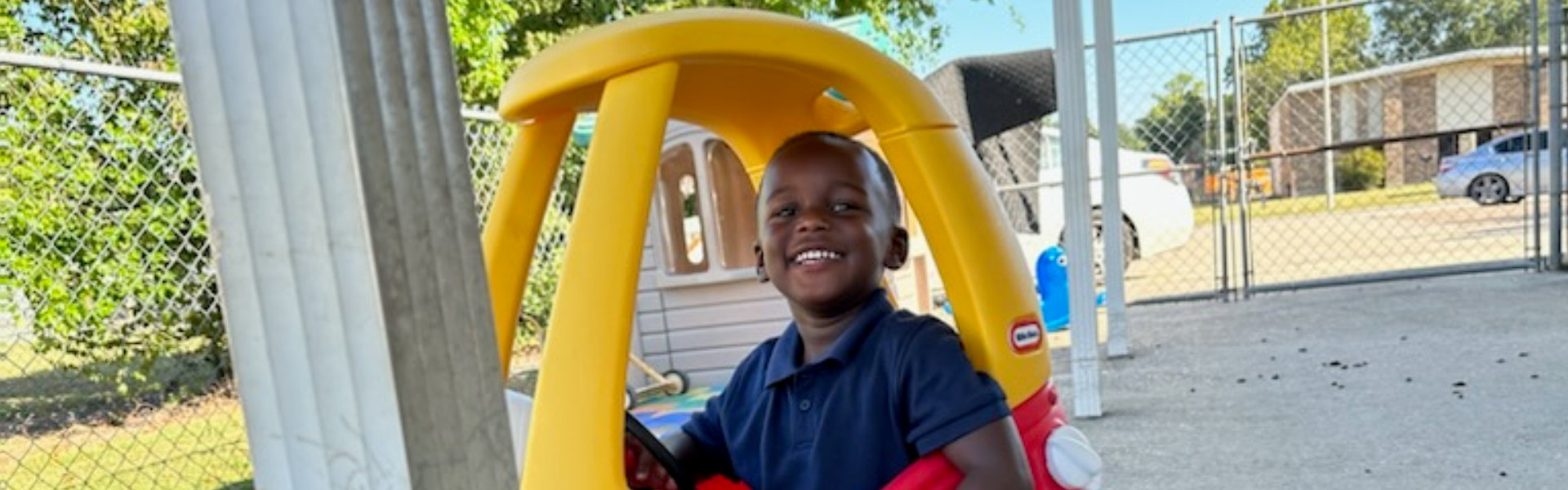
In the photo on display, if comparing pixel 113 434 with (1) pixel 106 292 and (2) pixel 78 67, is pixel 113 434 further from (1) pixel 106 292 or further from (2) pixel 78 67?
(2) pixel 78 67

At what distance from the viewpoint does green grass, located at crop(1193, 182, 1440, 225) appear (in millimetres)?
8305

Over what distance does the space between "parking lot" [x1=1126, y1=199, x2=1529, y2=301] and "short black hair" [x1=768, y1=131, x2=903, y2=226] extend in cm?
525

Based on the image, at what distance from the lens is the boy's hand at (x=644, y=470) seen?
156 centimetres

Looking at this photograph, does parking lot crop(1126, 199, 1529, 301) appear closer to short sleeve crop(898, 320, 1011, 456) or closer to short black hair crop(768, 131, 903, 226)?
short black hair crop(768, 131, 903, 226)

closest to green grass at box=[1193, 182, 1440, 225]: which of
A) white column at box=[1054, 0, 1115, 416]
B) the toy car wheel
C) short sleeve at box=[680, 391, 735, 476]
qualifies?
the toy car wheel

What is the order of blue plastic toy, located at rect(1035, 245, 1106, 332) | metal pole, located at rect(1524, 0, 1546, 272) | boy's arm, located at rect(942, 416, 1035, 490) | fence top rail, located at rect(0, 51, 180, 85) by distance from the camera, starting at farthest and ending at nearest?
blue plastic toy, located at rect(1035, 245, 1106, 332)
metal pole, located at rect(1524, 0, 1546, 272)
fence top rail, located at rect(0, 51, 180, 85)
boy's arm, located at rect(942, 416, 1035, 490)

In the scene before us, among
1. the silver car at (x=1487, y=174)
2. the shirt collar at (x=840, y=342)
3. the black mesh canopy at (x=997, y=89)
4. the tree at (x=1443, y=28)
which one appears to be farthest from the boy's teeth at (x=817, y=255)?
the silver car at (x=1487, y=174)

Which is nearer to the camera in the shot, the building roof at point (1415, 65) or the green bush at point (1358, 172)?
the building roof at point (1415, 65)

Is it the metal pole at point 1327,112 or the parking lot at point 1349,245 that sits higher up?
the metal pole at point 1327,112

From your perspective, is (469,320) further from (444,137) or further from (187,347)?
(187,347)

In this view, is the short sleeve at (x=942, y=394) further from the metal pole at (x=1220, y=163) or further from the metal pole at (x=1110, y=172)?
the metal pole at (x=1220, y=163)

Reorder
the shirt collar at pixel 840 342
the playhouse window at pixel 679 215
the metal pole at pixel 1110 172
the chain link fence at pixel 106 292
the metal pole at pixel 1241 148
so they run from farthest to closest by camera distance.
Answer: the metal pole at pixel 1241 148 < the playhouse window at pixel 679 215 < the metal pole at pixel 1110 172 < the chain link fence at pixel 106 292 < the shirt collar at pixel 840 342

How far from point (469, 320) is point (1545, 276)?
6.50m

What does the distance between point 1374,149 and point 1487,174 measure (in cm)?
338
